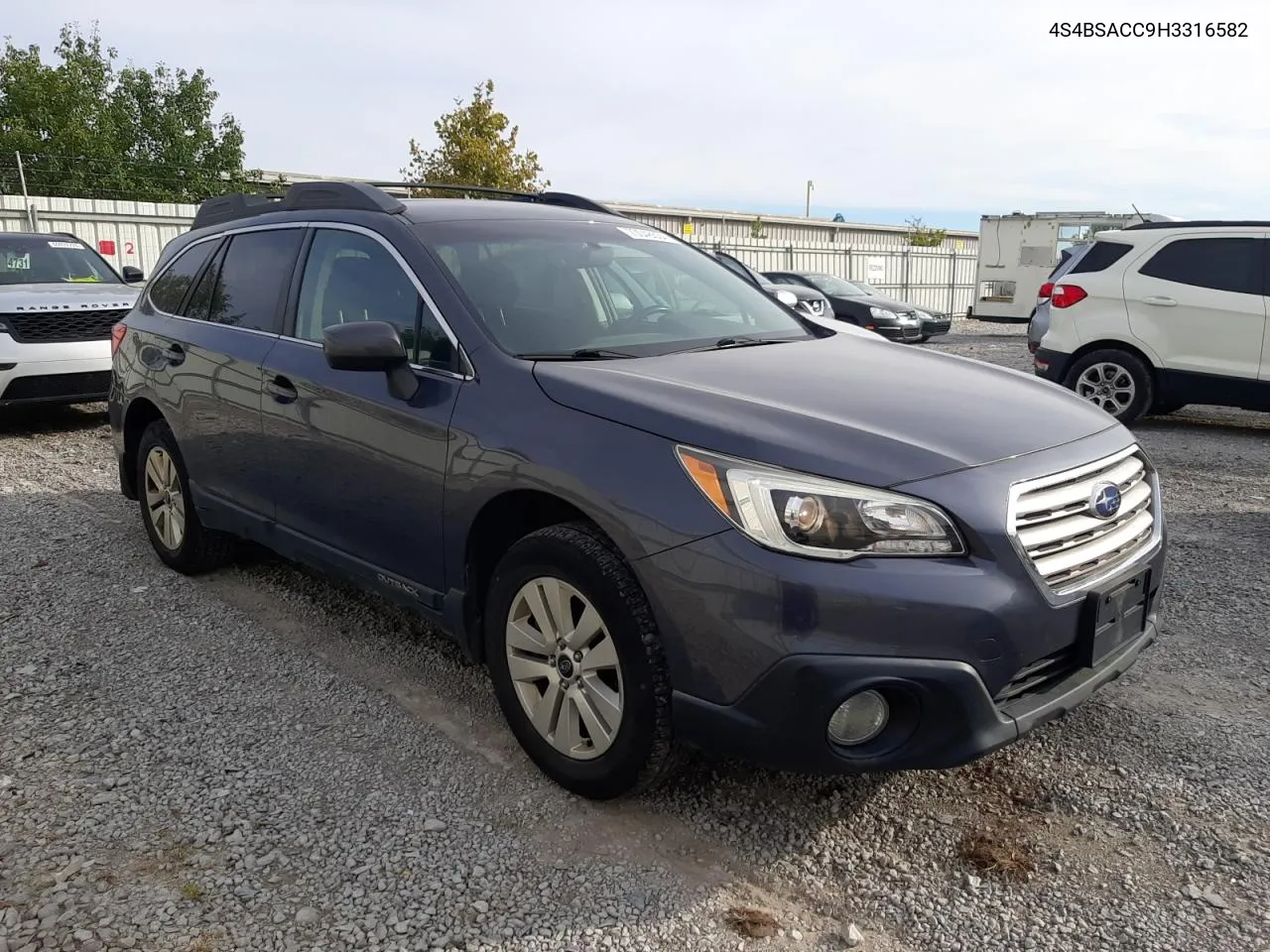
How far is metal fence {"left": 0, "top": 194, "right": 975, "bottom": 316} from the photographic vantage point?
18.1 meters

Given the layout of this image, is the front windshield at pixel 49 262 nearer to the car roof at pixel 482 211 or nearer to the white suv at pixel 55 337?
the white suv at pixel 55 337

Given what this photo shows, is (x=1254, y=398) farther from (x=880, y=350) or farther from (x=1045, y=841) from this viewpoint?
(x=1045, y=841)

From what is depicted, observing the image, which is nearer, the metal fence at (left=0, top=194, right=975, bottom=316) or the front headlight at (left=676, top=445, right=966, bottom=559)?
the front headlight at (left=676, top=445, right=966, bottom=559)

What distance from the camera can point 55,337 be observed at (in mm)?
8625

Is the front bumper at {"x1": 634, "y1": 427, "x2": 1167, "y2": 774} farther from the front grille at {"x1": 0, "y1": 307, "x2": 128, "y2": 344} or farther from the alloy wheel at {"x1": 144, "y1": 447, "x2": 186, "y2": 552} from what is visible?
the front grille at {"x1": 0, "y1": 307, "x2": 128, "y2": 344}

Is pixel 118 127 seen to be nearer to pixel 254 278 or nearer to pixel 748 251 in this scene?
pixel 748 251

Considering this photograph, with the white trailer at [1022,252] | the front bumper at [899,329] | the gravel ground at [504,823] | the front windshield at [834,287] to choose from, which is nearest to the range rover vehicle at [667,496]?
the gravel ground at [504,823]

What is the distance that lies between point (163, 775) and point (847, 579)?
2141 mm

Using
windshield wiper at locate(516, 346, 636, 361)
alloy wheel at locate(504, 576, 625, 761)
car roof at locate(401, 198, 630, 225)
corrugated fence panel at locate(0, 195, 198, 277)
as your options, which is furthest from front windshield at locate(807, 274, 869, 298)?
alloy wheel at locate(504, 576, 625, 761)

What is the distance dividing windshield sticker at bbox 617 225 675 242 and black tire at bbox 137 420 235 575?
7.42ft

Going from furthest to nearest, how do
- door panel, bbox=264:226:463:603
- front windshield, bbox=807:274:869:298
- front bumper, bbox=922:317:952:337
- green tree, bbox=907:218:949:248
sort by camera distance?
green tree, bbox=907:218:949:248, front bumper, bbox=922:317:952:337, front windshield, bbox=807:274:869:298, door panel, bbox=264:226:463:603

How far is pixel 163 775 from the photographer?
318 centimetres

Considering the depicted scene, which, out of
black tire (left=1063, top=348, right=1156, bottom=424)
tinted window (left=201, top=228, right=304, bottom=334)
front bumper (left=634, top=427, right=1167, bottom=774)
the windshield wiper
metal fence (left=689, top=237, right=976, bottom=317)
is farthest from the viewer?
metal fence (left=689, top=237, right=976, bottom=317)

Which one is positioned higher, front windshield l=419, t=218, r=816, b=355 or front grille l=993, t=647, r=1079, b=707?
front windshield l=419, t=218, r=816, b=355
